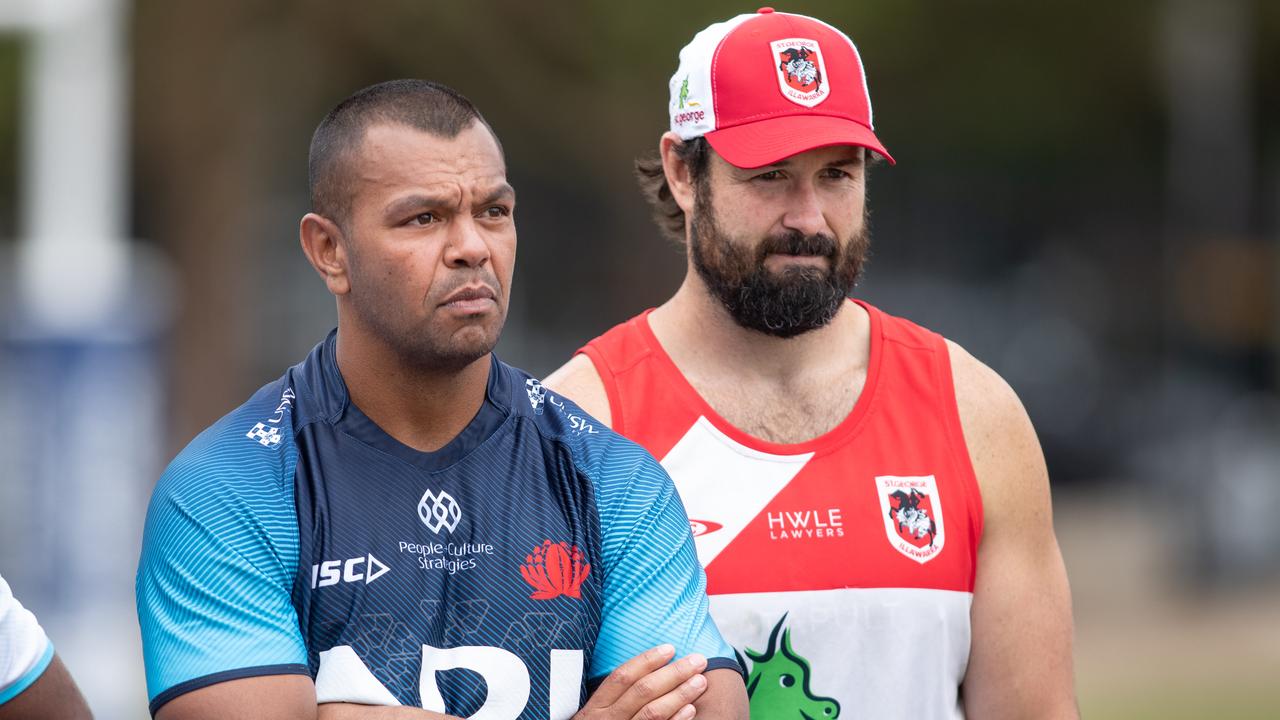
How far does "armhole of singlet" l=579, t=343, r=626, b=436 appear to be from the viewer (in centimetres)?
420

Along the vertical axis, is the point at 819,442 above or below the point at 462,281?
below

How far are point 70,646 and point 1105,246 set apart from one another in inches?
617

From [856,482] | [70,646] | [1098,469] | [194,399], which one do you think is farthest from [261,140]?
[856,482]

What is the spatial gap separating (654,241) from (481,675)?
500 inches

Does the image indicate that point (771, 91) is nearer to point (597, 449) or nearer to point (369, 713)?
point (597, 449)

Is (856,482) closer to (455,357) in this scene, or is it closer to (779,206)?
(779,206)

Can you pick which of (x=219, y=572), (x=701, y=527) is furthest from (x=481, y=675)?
(x=701, y=527)

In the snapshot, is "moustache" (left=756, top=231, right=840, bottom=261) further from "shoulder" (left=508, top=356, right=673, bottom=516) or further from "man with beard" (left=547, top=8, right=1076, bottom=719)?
"shoulder" (left=508, top=356, right=673, bottom=516)

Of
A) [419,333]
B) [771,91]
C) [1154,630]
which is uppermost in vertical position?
[771,91]

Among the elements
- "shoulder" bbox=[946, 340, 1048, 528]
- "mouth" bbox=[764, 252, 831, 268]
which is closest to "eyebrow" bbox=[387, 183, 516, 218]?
"mouth" bbox=[764, 252, 831, 268]

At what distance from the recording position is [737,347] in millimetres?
4410

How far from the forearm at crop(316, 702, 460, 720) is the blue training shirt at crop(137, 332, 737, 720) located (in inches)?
1.1

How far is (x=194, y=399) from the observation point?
1419 centimetres

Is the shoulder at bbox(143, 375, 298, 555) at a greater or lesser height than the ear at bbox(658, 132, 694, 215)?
lesser
